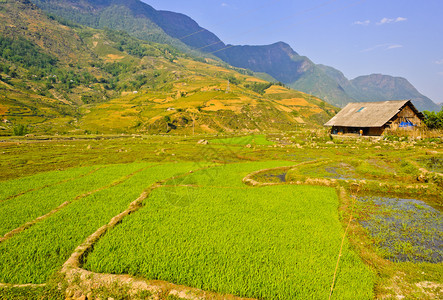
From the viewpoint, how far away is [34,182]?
15352 millimetres

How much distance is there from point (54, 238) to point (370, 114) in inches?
1980

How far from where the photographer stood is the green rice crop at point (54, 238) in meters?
6.46

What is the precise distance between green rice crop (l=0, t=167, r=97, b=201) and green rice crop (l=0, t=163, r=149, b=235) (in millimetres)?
608

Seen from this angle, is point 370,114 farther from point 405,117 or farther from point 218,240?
point 218,240

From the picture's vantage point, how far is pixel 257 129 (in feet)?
254

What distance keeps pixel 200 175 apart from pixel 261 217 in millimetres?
9537

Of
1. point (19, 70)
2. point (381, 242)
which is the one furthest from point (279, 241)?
point (19, 70)

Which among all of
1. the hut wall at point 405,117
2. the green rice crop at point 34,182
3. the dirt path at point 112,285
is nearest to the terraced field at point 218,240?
the dirt path at point 112,285

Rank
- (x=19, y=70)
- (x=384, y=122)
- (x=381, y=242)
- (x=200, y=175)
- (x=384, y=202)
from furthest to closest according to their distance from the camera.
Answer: (x=19, y=70) → (x=384, y=122) → (x=200, y=175) → (x=384, y=202) → (x=381, y=242)

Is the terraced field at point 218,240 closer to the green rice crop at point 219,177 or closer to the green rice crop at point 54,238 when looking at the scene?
the green rice crop at point 54,238

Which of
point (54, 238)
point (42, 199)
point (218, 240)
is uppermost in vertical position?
point (218, 240)

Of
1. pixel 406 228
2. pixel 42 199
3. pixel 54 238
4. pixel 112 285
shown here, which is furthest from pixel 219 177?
pixel 112 285

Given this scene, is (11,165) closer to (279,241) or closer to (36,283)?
(36,283)

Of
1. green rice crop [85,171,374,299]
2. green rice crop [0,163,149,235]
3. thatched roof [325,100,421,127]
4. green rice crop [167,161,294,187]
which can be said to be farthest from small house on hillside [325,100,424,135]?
green rice crop [0,163,149,235]
